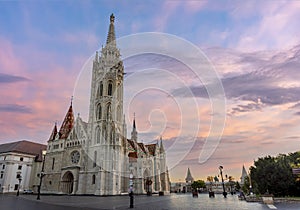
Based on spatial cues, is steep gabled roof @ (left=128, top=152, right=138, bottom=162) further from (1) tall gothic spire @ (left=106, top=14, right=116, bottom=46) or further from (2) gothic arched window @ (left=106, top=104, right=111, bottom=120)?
(1) tall gothic spire @ (left=106, top=14, right=116, bottom=46)

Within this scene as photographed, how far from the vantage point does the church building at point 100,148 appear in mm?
40781

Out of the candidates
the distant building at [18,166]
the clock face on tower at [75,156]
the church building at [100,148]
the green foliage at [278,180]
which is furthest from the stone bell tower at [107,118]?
the green foliage at [278,180]

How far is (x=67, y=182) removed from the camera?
44.3 meters

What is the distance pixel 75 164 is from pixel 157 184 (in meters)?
25.0

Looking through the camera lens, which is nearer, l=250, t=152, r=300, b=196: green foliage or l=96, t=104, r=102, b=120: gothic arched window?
l=250, t=152, r=300, b=196: green foliage

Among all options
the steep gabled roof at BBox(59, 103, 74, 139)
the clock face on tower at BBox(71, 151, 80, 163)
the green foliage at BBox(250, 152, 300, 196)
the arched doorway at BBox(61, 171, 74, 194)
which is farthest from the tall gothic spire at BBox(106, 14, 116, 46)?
the green foliage at BBox(250, 152, 300, 196)

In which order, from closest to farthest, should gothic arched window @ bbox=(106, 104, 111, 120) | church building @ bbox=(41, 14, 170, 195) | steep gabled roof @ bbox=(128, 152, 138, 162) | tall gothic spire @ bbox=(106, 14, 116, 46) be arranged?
church building @ bbox=(41, 14, 170, 195) → gothic arched window @ bbox=(106, 104, 111, 120) → steep gabled roof @ bbox=(128, 152, 138, 162) → tall gothic spire @ bbox=(106, 14, 116, 46)

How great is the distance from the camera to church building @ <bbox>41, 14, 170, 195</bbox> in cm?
4078

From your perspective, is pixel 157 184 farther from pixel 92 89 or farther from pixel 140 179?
pixel 92 89

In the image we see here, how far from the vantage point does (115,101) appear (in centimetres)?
4738

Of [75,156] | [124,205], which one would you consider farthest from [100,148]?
[124,205]

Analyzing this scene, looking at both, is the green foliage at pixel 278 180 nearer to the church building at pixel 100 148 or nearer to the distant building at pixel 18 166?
the church building at pixel 100 148

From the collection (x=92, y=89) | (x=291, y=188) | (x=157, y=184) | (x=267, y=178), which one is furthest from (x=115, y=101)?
(x=291, y=188)

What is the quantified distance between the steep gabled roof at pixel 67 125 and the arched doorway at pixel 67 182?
350 inches
